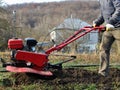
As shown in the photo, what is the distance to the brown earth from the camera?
609 centimetres

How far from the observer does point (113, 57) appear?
10.6 meters

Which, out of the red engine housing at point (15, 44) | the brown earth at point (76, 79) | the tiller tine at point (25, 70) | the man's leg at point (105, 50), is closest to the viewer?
the tiller tine at point (25, 70)

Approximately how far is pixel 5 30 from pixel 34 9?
69.1 m

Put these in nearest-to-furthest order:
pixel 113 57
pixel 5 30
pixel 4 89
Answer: pixel 4 89 < pixel 113 57 < pixel 5 30

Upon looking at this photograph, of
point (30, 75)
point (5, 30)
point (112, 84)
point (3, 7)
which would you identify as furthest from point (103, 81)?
point (3, 7)

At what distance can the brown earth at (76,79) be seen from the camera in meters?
6.09

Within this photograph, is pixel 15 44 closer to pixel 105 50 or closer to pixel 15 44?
pixel 15 44

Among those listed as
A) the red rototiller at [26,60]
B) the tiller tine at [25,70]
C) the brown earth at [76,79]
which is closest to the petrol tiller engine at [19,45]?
the red rototiller at [26,60]

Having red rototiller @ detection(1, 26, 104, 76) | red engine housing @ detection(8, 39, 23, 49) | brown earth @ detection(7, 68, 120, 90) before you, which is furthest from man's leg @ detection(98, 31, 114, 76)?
red engine housing @ detection(8, 39, 23, 49)

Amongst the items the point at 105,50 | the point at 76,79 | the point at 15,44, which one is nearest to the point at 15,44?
the point at 15,44

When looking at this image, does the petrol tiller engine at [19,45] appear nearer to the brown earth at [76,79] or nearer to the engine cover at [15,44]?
the engine cover at [15,44]

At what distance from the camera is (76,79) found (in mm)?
6496

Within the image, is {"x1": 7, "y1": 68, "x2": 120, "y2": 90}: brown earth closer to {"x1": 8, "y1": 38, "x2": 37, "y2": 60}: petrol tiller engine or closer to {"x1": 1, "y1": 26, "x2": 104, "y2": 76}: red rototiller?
{"x1": 1, "y1": 26, "x2": 104, "y2": 76}: red rototiller

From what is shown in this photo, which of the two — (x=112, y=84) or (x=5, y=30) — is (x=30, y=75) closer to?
(x=112, y=84)
